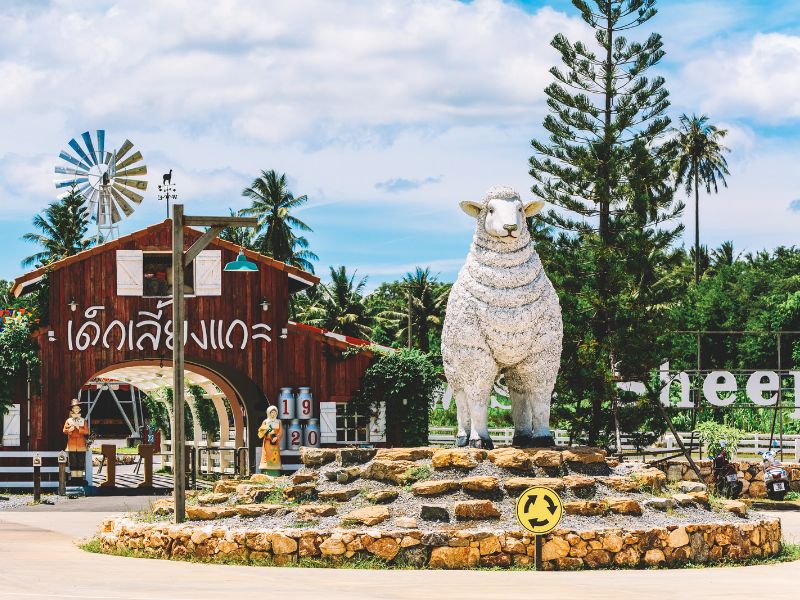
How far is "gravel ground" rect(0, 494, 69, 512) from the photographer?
19.4 metres

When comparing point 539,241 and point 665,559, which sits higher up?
point 539,241

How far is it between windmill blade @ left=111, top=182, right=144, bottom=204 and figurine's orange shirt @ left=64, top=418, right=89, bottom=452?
6737mm

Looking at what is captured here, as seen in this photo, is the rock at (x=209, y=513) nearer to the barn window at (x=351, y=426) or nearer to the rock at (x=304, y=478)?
the rock at (x=304, y=478)

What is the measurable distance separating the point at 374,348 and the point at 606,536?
1226 cm

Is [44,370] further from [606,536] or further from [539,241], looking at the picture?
[606,536]

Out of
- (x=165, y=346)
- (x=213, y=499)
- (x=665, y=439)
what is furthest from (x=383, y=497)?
(x=665, y=439)

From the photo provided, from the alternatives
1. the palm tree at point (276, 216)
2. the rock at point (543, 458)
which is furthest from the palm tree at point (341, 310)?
the rock at point (543, 458)

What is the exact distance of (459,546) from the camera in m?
11.5

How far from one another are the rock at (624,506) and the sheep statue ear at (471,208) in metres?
3.57

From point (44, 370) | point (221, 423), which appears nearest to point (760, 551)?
point (44, 370)

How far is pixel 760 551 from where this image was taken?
41.2ft

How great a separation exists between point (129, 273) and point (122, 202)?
494 cm

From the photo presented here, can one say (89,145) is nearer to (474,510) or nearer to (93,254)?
(93,254)

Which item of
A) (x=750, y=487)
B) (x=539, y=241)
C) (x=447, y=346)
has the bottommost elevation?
(x=750, y=487)
